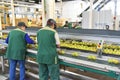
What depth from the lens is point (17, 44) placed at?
142 inches

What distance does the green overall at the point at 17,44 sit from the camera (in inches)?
141

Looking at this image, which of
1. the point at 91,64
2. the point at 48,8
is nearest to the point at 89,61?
the point at 91,64

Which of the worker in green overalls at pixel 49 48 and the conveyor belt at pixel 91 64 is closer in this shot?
the conveyor belt at pixel 91 64

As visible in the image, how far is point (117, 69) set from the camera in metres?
2.23

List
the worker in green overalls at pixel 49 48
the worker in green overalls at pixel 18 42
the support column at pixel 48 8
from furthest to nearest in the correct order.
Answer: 1. the support column at pixel 48 8
2. the worker in green overalls at pixel 18 42
3. the worker in green overalls at pixel 49 48

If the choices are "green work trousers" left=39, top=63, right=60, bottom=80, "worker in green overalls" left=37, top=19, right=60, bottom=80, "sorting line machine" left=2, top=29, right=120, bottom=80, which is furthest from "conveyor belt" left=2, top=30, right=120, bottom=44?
"green work trousers" left=39, top=63, right=60, bottom=80

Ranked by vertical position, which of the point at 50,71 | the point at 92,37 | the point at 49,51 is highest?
the point at 92,37

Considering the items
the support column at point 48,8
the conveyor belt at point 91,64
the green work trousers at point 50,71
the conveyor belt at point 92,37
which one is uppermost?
the support column at point 48,8

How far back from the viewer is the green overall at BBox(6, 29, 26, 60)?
3579 millimetres

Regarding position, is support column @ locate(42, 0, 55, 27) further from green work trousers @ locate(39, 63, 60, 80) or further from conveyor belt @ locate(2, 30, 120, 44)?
green work trousers @ locate(39, 63, 60, 80)

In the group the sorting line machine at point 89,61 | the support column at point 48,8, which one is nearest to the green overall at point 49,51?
the sorting line machine at point 89,61

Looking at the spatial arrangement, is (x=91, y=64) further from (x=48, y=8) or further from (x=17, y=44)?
(x=48, y=8)

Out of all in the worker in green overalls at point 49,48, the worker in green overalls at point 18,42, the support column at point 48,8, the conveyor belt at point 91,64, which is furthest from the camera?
the support column at point 48,8

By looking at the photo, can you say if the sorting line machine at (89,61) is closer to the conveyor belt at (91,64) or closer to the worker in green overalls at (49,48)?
the conveyor belt at (91,64)
